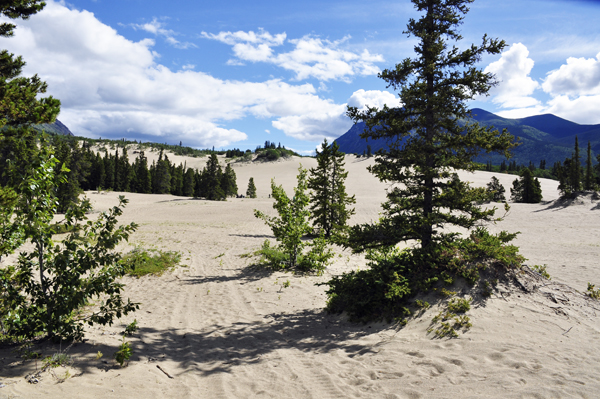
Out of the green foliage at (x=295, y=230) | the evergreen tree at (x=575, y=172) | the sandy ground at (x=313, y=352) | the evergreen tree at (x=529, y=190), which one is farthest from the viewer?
the evergreen tree at (x=529, y=190)

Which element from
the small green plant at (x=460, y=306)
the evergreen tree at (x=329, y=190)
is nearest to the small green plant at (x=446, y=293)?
the small green plant at (x=460, y=306)

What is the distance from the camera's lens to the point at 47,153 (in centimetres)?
528

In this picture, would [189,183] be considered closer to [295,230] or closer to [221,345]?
[295,230]

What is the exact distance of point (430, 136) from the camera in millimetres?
8984

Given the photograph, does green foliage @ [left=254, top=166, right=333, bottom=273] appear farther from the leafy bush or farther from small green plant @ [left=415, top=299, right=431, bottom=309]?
small green plant @ [left=415, top=299, right=431, bottom=309]

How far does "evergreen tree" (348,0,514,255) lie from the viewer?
8.45m

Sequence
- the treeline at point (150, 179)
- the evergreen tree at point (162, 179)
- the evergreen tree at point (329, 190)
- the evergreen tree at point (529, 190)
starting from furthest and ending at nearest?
the evergreen tree at point (162, 179)
the treeline at point (150, 179)
the evergreen tree at point (529, 190)
the evergreen tree at point (329, 190)

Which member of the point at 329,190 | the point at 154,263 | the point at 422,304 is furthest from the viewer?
the point at 329,190

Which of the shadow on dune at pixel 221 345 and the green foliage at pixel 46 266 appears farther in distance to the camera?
the shadow on dune at pixel 221 345

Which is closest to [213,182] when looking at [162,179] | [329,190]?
[162,179]

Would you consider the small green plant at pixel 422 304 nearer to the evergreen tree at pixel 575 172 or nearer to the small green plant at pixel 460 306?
the small green plant at pixel 460 306

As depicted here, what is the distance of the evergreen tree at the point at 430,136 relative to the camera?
333 inches

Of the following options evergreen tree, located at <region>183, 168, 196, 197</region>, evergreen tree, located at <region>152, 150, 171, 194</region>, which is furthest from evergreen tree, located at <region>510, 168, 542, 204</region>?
evergreen tree, located at <region>152, 150, 171, 194</region>

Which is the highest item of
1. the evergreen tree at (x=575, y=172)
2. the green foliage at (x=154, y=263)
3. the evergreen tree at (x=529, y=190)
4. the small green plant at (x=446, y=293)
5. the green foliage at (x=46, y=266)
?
the evergreen tree at (x=575, y=172)
